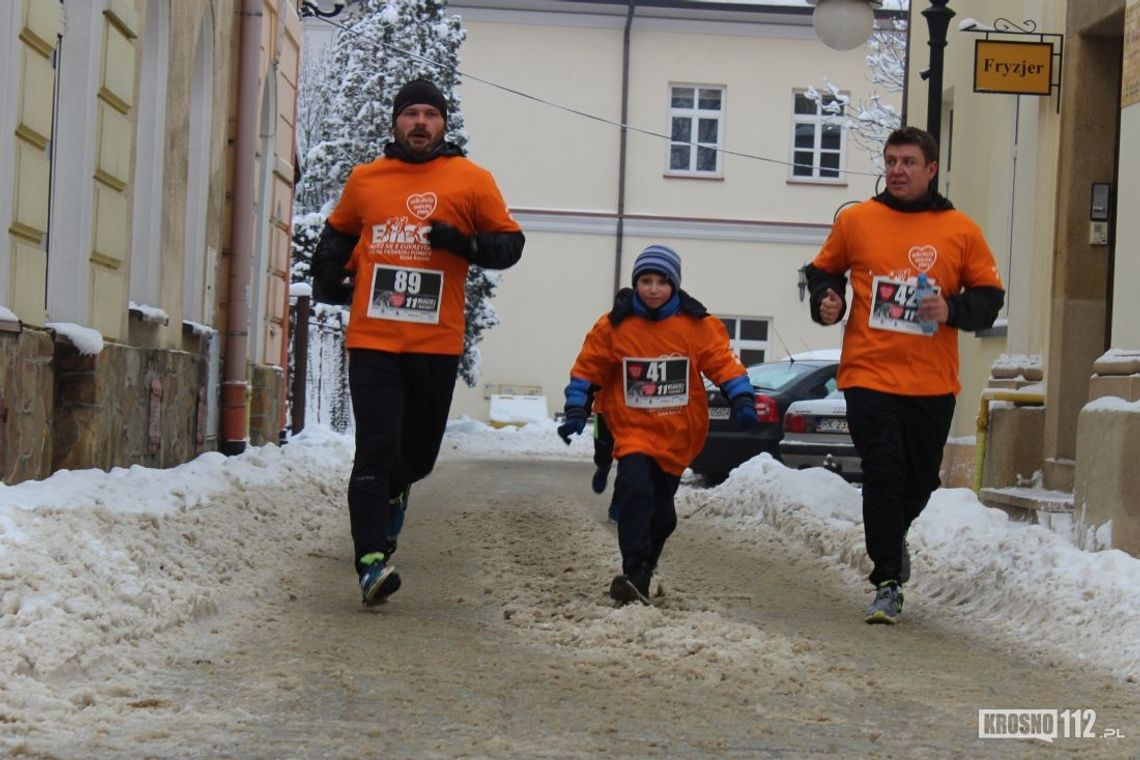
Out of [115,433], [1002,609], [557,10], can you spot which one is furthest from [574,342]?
[1002,609]

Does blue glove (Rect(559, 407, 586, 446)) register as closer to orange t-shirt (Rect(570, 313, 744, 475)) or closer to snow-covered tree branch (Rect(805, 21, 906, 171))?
orange t-shirt (Rect(570, 313, 744, 475))

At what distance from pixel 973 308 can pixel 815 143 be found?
2934 cm

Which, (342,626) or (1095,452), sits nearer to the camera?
(342,626)

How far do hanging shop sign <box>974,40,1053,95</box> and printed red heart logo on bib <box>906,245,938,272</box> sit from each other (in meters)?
4.12

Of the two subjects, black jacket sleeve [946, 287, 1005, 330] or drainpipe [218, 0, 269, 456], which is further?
drainpipe [218, 0, 269, 456]

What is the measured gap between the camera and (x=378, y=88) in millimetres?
29656

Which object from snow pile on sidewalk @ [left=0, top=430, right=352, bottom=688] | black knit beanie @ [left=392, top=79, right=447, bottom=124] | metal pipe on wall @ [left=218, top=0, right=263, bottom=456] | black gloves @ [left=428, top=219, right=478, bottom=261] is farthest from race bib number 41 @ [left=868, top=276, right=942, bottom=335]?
metal pipe on wall @ [left=218, top=0, right=263, bottom=456]

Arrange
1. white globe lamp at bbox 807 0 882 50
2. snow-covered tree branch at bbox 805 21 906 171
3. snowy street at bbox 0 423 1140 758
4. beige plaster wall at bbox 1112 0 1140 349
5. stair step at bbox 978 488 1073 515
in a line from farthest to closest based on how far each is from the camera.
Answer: snow-covered tree branch at bbox 805 21 906 171, white globe lamp at bbox 807 0 882 50, stair step at bbox 978 488 1073 515, beige plaster wall at bbox 1112 0 1140 349, snowy street at bbox 0 423 1140 758

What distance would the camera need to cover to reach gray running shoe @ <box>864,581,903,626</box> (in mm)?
7211

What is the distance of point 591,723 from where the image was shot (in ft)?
15.8

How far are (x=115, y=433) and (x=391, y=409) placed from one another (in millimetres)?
3744

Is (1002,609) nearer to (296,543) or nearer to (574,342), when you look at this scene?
(296,543)

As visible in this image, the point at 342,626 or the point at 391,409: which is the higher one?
the point at 391,409

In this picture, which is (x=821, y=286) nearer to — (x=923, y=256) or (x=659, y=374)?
(x=923, y=256)
